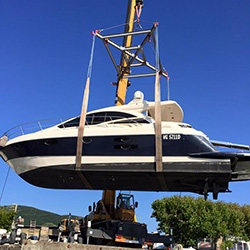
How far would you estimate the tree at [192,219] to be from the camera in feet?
77.0

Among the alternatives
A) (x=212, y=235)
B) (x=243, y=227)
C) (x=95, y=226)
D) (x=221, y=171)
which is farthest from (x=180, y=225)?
(x=221, y=171)

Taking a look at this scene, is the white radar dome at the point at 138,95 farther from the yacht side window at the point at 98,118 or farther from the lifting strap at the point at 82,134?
the lifting strap at the point at 82,134

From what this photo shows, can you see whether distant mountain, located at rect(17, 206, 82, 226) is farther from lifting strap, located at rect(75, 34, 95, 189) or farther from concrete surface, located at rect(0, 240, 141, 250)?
concrete surface, located at rect(0, 240, 141, 250)

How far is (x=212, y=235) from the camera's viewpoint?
23375 mm

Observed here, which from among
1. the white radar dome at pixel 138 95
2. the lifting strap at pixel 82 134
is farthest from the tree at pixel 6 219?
the white radar dome at pixel 138 95

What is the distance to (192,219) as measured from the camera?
78.6ft

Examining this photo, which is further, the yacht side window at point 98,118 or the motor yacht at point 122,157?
the yacht side window at point 98,118

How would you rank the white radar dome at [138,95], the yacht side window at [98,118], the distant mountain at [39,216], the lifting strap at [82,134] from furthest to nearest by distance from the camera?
the distant mountain at [39,216], the white radar dome at [138,95], the yacht side window at [98,118], the lifting strap at [82,134]

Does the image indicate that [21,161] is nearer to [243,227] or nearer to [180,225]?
[180,225]

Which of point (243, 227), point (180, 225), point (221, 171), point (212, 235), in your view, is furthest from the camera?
point (243, 227)

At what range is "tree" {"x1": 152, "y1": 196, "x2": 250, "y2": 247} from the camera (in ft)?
77.0

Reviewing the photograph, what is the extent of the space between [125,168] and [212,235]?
17.7 metres

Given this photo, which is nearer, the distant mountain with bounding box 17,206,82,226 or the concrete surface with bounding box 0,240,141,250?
the concrete surface with bounding box 0,240,141,250

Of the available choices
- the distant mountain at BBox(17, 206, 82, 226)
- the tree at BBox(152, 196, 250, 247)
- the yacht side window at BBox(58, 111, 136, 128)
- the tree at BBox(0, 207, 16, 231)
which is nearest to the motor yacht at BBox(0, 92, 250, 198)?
the yacht side window at BBox(58, 111, 136, 128)
